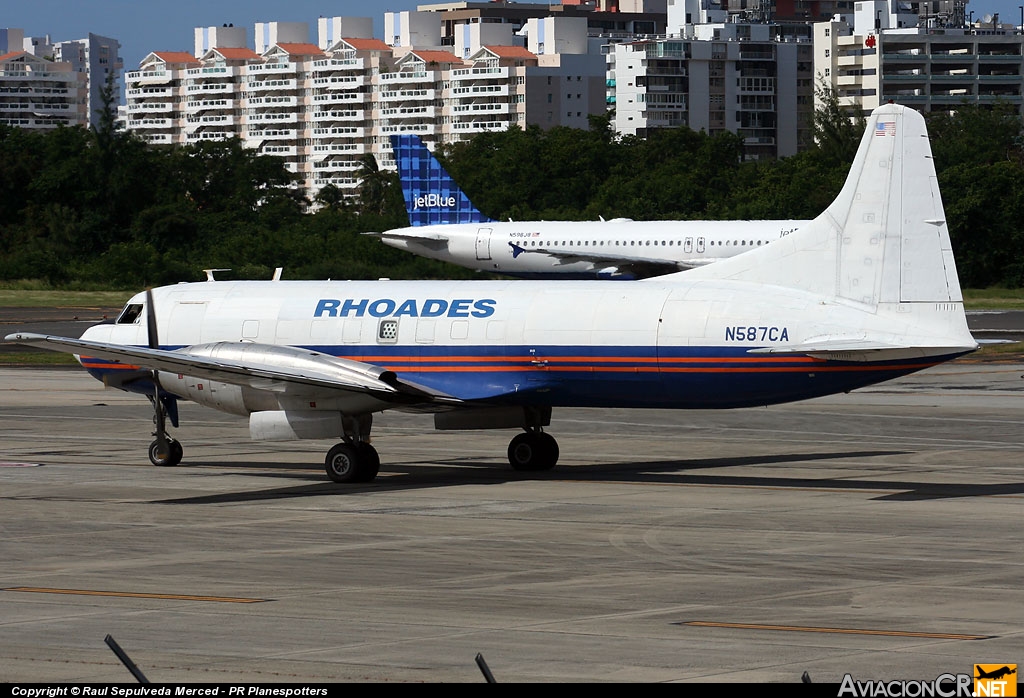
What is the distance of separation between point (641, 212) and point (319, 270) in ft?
121

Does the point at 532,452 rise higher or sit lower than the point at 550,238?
lower

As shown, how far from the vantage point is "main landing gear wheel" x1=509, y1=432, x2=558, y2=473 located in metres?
30.8

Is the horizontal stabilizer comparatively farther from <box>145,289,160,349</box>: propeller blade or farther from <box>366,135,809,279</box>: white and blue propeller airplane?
<box>366,135,809,279</box>: white and blue propeller airplane

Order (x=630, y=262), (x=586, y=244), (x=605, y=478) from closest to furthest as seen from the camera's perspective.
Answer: (x=605, y=478), (x=630, y=262), (x=586, y=244)

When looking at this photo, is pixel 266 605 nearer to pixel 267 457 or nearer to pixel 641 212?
pixel 267 457

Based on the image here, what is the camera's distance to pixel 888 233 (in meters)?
27.4

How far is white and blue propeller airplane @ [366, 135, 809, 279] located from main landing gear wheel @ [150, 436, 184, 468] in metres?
35.1

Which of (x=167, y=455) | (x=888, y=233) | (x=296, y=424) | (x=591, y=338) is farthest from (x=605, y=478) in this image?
(x=167, y=455)

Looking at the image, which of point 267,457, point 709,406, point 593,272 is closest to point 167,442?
point 267,457

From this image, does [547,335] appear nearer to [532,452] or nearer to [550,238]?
[532,452]

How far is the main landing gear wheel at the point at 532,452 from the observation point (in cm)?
3083

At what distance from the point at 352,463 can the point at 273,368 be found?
2.20 metres

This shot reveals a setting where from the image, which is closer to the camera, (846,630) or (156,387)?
(846,630)

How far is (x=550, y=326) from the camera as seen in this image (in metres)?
29.0
